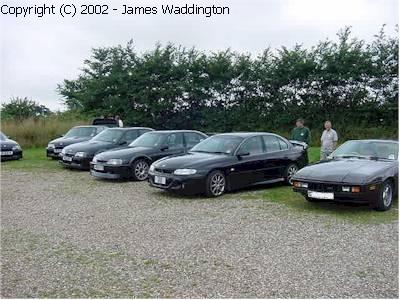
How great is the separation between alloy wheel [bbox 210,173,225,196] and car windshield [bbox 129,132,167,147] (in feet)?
11.5

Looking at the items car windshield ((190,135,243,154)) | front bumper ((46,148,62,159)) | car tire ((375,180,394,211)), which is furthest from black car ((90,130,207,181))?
car tire ((375,180,394,211))

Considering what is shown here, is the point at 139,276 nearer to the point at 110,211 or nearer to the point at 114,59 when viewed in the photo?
the point at 110,211

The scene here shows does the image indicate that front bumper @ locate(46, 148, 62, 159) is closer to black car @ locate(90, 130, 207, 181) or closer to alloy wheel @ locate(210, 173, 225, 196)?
black car @ locate(90, 130, 207, 181)

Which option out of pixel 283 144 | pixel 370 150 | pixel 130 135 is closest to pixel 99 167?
pixel 130 135

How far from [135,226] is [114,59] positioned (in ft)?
74.8

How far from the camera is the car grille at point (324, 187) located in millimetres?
8047

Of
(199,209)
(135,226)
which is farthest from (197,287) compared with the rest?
(199,209)

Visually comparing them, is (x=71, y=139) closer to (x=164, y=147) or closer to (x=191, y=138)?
(x=164, y=147)

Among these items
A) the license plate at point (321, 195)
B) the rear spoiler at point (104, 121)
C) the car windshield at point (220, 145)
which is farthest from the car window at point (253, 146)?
the rear spoiler at point (104, 121)

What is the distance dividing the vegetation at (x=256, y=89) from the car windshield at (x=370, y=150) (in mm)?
13664

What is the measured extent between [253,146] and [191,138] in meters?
3.00

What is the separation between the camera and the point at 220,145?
35.7ft

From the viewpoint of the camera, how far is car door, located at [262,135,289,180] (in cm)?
1098

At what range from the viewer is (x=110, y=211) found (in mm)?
8492
